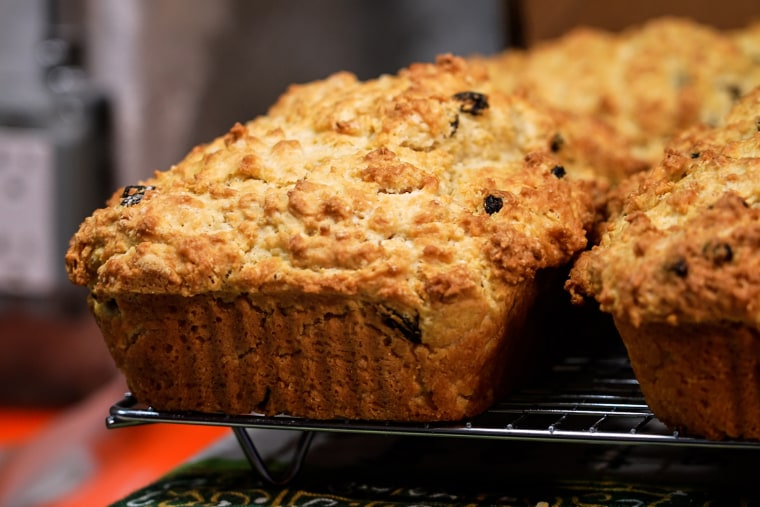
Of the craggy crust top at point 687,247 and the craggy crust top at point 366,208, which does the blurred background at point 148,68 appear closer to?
the craggy crust top at point 366,208

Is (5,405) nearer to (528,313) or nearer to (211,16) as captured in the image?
(211,16)

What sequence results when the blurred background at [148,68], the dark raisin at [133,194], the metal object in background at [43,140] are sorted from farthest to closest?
1. the metal object in background at [43,140]
2. the blurred background at [148,68]
3. the dark raisin at [133,194]

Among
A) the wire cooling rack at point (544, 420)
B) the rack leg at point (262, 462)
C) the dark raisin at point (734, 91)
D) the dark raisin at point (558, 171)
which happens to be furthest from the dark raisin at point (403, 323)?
the dark raisin at point (734, 91)

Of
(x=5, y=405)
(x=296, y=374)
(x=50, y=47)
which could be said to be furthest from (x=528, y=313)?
(x=5, y=405)

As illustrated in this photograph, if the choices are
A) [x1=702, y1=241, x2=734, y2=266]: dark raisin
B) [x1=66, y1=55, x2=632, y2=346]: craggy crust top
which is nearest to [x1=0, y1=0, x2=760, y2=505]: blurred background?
[x1=66, y1=55, x2=632, y2=346]: craggy crust top

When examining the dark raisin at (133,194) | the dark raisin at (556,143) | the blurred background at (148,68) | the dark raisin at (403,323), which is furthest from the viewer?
the blurred background at (148,68)

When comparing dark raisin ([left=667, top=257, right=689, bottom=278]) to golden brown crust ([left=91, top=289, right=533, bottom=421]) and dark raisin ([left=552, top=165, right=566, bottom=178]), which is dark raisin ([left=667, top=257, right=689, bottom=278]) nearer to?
golden brown crust ([left=91, top=289, right=533, bottom=421])

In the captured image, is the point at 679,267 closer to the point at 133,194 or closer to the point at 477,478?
the point at 477,478
